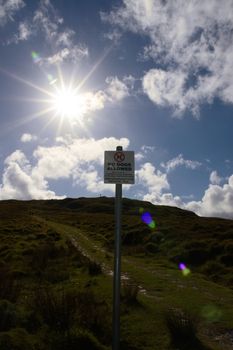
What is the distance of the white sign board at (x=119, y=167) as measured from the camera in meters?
6.31

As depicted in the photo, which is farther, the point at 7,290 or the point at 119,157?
the point at 7,290

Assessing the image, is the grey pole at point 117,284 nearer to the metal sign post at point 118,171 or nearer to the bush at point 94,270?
the metal sign post at point 118,171

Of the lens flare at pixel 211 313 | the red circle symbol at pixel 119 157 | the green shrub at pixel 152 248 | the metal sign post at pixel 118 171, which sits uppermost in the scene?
the red circle symbol at pixel 119 157

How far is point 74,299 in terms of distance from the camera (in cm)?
995

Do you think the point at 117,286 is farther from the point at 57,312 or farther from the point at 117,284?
the point at 57,312

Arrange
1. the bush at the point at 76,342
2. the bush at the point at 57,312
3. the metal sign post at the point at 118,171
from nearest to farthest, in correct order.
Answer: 1. the metal sign post at the point at 118,171
2. the bush at the point at 76,342
3. the bush at the point at 57,312

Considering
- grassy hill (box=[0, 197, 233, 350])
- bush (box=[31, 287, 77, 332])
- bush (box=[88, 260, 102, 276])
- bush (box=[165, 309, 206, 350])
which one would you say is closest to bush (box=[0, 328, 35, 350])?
grassy hill (box=[0, 197, 233, 350])

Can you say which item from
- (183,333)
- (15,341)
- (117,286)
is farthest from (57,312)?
(117,286)

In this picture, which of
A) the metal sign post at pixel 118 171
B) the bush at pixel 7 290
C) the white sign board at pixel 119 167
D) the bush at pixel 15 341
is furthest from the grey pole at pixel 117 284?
the bush at pixel 7 290

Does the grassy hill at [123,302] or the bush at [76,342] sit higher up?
the grassy hill at [123,302]

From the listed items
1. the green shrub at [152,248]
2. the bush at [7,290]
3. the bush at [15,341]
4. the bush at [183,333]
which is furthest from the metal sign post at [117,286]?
the green shrub at [152,248]

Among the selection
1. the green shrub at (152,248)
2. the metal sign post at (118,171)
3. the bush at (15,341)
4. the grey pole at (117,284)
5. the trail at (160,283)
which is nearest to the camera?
the grey pole at (117,284)

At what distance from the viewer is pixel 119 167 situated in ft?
20.8

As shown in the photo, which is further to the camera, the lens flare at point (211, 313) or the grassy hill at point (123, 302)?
the lens flare at point (211, 313)
